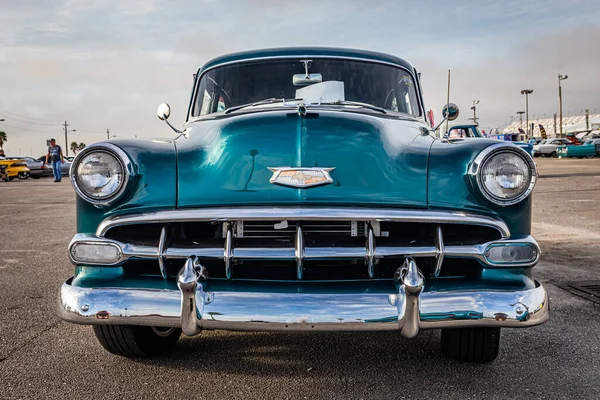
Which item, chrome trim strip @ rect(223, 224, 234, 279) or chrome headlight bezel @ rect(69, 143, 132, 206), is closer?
chrome trim strip @ rect(223, 224, 234, 279)

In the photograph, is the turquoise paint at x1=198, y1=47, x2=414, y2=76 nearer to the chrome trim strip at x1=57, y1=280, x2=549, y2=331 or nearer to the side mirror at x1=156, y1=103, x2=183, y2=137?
the side mirror at x1=156, y1=103, x2=183, y2=137

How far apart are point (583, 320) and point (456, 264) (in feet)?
4.63

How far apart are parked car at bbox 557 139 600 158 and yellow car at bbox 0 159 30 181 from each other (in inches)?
1147

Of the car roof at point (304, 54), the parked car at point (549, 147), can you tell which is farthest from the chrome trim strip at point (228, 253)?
the parked car at point (549, 147)

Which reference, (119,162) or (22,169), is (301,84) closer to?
(119,162)

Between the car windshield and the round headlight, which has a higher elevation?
the car windshield

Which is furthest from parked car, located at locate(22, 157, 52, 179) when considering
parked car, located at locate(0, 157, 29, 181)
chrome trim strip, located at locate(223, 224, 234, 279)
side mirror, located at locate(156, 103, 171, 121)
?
chrome trim strip, located at locate(223, 224, 234, 279)

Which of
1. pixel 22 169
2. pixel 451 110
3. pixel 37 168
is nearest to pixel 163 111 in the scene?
pixel 451 110

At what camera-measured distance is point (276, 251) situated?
87.0 inches

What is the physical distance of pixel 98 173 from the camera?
2.42m

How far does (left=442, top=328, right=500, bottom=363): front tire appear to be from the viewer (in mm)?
2580

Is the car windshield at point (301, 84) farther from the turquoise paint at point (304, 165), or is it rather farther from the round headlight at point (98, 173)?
the round headlight at point (98, 173)

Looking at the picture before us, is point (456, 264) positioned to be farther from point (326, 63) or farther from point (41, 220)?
point (41, 220)

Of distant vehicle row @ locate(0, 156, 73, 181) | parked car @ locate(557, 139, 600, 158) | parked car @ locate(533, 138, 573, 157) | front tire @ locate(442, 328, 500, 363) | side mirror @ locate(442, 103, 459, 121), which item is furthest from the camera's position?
parked car @ locate(533, 138, 573, 157)
